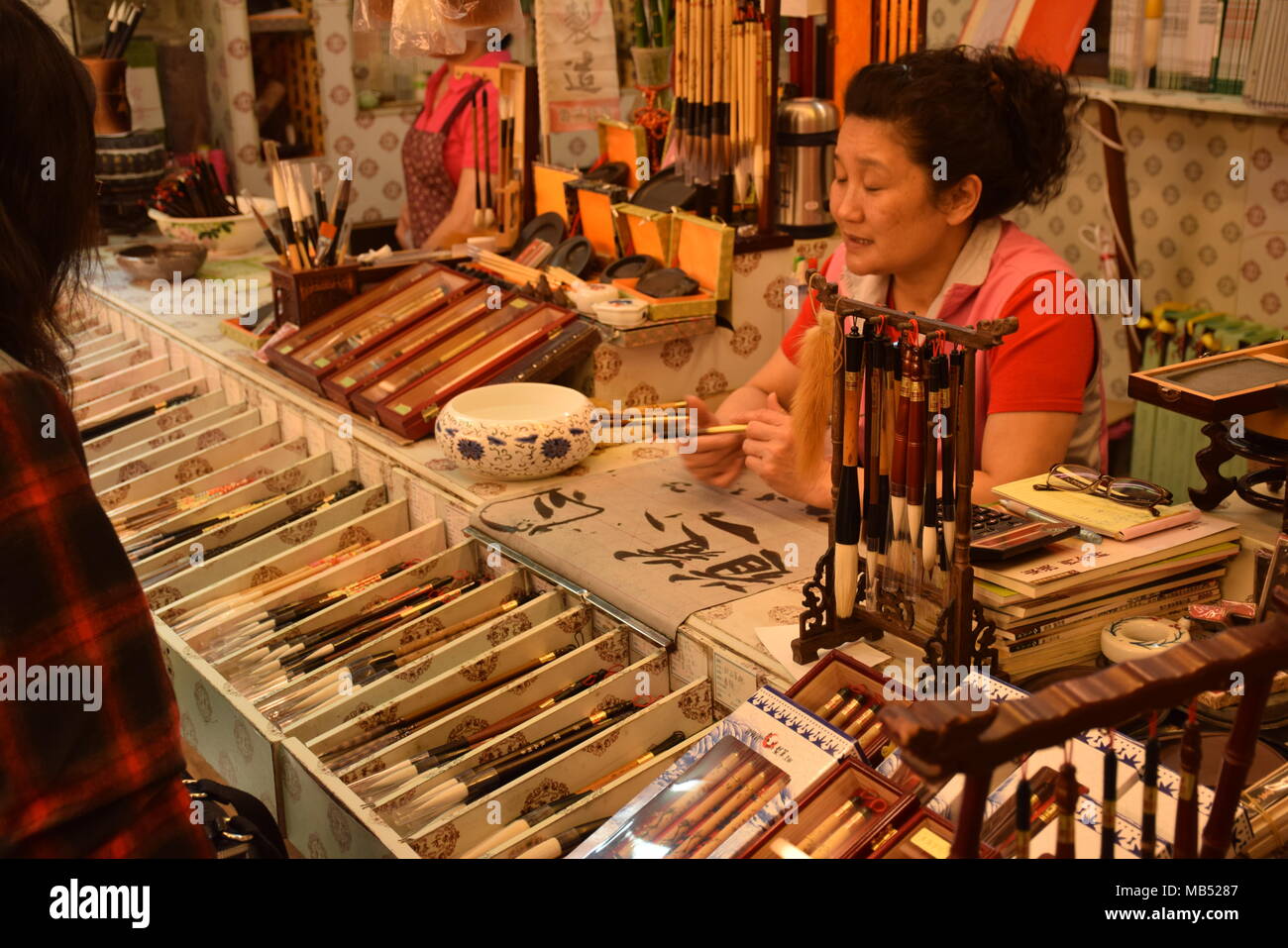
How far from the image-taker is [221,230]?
4.12 m

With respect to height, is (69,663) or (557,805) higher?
(69,663)

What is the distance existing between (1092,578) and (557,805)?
769mm

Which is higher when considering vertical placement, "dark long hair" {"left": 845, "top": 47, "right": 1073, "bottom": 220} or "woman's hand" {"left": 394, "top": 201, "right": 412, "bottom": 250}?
"dark long hair" {"left": 845, "top": 47, "right": 1073, "bottom": 220}

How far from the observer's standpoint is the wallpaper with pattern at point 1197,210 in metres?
4.18

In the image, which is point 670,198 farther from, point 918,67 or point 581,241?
point 918,67

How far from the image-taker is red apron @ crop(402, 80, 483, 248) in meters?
4.15

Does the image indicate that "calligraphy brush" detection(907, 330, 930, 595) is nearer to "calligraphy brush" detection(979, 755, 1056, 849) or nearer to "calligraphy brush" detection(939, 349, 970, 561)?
"calligraphy brush" detection(939, 349, 970, 561)

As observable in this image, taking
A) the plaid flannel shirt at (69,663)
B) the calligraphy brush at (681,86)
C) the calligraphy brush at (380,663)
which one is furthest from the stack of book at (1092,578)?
the calligraphy brush at (681,86)

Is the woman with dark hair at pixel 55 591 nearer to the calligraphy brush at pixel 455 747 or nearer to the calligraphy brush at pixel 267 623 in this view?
the calligraphy brush at pixel 455 747

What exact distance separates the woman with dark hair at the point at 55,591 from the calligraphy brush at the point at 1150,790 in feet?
2.80

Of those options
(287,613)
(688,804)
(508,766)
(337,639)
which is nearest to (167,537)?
(287,613)

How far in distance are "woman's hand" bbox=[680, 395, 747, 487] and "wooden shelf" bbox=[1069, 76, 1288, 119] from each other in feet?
6.23

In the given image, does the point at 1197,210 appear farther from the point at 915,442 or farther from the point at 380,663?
the point at 380,663

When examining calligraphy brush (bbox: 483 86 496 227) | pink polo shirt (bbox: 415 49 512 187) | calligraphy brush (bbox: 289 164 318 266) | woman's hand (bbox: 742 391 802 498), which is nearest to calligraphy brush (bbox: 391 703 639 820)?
woman's hand (bbox: 742 391 802 498)
